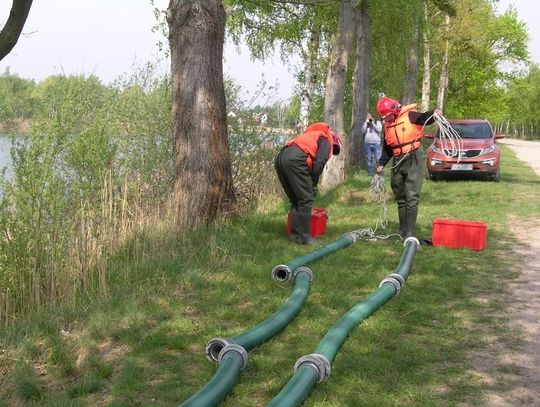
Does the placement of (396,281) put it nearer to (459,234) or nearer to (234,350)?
(234,350)

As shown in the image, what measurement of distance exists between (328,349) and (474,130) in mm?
15148

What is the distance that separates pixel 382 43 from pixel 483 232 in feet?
48.7

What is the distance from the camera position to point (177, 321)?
534cm

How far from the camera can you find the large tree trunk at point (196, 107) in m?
8.53

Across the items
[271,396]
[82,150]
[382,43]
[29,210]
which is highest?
[382,43]

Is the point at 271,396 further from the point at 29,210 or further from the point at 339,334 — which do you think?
the point at 29,210

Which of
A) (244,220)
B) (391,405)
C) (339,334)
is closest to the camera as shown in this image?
(391,405)

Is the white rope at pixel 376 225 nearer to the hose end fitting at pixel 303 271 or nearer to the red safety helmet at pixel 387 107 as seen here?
the red safety helmet at pixel 387 107

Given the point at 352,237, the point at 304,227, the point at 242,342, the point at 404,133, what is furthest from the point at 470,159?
the point at 242,342

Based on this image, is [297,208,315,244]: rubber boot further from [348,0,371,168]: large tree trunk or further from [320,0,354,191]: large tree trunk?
[348,0,371,168]: large tree trunk

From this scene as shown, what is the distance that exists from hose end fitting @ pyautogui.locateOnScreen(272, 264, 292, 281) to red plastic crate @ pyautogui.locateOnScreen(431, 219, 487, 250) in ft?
9.07

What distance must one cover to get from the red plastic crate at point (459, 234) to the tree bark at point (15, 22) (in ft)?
18.0

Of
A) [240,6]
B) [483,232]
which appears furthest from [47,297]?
[240,6]

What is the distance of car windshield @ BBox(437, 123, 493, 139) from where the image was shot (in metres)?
17.9
